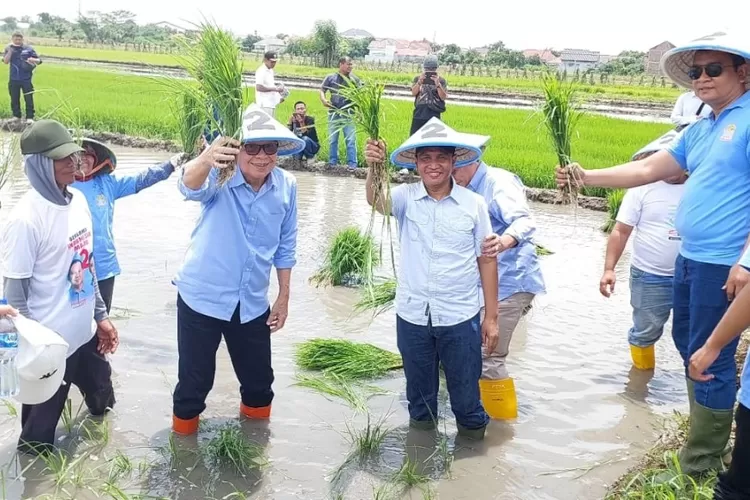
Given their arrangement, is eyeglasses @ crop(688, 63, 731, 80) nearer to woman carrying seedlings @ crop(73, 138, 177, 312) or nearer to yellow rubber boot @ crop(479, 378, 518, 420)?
yellow rubber boot @ crop(479, 378, 518, 420)

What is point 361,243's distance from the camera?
618 cm

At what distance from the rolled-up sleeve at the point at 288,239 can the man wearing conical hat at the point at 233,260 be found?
2 cm

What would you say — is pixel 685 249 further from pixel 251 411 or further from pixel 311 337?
pixel 311 337

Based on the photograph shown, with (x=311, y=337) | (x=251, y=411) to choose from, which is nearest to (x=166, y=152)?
(x=311, y=337)

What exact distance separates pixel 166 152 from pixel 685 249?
39.1ft

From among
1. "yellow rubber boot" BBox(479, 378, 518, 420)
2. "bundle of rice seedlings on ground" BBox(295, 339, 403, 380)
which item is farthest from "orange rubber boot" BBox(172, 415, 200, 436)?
"yellow rubber boot" BBox(479, 378, 518, 420)

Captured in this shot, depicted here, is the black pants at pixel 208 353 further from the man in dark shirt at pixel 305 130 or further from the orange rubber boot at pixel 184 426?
the man in dark shirt at pixel 305 130

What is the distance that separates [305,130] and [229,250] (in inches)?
301

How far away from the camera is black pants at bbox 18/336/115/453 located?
10.9 feet

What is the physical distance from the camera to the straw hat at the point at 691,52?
2.67m

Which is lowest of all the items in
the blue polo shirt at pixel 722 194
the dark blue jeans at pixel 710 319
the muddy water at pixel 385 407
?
the muddy water at pixel 385 407

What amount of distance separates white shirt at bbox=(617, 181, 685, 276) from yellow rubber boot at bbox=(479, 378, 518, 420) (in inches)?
46.1

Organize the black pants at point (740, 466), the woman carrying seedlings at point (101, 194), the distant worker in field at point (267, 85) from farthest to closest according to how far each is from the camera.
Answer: the distant worker in field at point (267, 85) → the woman carrying seedlings at point (101, 194) → the black pants at point (740, 466)

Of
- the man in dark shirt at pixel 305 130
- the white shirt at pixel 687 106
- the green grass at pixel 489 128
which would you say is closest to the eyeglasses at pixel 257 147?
the white shirt at pixel 687 106
